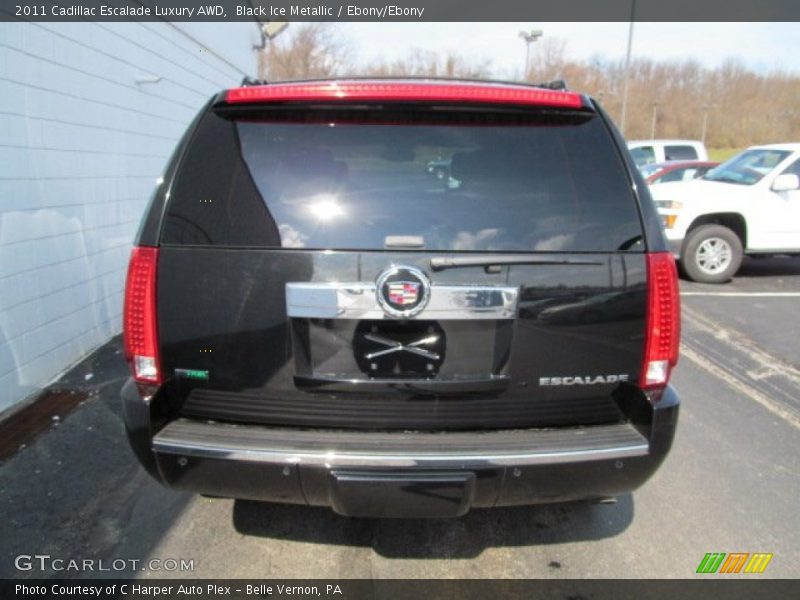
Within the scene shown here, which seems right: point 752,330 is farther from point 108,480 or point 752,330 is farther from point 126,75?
point 126,75

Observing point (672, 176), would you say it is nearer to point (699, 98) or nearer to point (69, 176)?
point (69, 176)

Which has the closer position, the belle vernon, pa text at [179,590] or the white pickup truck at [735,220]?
the belle vernon, pa text at [179,590]

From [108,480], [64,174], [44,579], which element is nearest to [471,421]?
[44,579]

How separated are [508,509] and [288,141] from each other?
6.62 feet

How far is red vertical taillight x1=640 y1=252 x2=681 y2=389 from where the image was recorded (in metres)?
1.96

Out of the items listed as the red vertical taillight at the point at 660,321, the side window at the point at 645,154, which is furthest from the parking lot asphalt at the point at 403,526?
the side window at the point at 645,154

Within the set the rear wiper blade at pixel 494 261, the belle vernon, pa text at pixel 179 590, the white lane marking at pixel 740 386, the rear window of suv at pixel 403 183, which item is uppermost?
the rear window of suv at pixel 403 183

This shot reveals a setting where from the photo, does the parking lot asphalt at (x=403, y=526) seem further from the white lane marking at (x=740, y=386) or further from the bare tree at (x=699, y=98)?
the bare tree at (x=699, y=98)

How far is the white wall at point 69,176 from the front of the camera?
3.75 m

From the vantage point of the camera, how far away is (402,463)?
183 centimetres

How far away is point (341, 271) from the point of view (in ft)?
6.07

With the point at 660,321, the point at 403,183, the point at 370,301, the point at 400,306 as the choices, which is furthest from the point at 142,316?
the point at 660,321

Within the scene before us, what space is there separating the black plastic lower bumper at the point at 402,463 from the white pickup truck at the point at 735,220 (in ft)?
21.0

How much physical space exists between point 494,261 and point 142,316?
4.13ft
